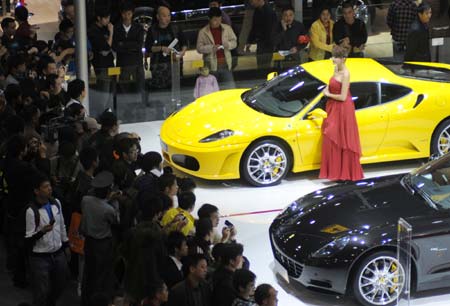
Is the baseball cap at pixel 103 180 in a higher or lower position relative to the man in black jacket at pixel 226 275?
higher

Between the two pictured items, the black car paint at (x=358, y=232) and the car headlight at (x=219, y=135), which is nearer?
the black car paint at (x=358, y=232)

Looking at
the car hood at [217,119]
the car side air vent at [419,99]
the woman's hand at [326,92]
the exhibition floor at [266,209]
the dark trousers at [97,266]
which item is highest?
the woman's hand at [326,92]

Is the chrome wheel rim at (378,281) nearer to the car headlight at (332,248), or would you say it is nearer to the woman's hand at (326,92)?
the car headlight at (332,248)

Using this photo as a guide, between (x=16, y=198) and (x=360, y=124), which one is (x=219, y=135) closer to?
(x=360, y=124)

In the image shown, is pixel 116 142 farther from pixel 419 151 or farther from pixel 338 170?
pixel 419 151

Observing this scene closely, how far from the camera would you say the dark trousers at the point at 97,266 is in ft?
30.3

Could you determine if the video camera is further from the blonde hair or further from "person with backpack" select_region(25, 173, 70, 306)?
the blonde hair

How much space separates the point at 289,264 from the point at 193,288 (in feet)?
7.06

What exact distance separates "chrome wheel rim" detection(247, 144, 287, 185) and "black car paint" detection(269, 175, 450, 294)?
2404 mm

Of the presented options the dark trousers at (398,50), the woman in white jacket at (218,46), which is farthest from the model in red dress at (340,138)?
the dark trousers at (398,50)

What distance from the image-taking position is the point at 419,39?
15711 millimetres

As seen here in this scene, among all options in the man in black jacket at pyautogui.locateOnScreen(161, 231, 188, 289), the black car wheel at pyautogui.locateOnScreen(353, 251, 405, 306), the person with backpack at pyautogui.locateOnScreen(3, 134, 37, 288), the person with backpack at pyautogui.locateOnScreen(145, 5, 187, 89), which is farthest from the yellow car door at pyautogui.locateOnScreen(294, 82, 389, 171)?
the man in black jacket at pyautogui.locateOnScreen(161, 231, 188, 289)

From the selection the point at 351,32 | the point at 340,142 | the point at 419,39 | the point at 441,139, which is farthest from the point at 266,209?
the point at 351,32

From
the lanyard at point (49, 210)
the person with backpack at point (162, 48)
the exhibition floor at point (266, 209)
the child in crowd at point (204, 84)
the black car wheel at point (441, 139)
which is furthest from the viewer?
the person with backpack at point (162, 48)
